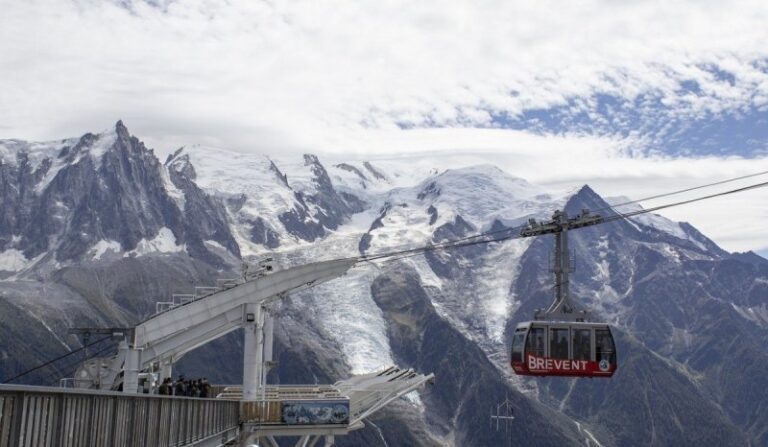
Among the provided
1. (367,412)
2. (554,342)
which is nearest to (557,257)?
(554,342)

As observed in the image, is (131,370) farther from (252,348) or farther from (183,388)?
(252,348)

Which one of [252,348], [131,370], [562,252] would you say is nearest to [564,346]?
[562,252]

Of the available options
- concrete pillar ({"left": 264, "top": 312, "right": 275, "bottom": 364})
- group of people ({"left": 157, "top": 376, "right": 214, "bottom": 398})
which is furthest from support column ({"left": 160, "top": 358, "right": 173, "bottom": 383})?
group of people ({"left": 157, "top": 376, "right": 214, "bottom": 398})

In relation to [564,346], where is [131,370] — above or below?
below

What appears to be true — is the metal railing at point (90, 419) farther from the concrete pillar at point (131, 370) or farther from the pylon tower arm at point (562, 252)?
the pylon tower arm at point (562, 252)

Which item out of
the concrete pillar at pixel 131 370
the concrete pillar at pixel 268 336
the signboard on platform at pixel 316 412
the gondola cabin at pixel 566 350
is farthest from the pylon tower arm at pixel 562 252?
the concrete pillar at pixel 131 370

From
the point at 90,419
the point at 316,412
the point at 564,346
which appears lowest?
the point at 90,419
